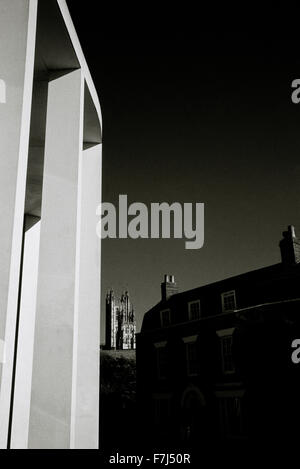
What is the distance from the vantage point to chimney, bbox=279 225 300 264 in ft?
72.3

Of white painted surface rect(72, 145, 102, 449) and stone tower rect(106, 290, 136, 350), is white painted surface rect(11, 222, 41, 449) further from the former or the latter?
stone tower rect(106, 290, 136, 350)

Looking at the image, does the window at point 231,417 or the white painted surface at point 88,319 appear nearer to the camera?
the white painted surface at point 88,319

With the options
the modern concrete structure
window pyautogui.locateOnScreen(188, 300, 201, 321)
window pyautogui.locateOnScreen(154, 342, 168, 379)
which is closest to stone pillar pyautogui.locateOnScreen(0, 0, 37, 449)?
the modern concrete structure

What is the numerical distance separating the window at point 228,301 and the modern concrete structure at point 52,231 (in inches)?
733

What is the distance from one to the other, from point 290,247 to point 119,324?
8567 centimetres

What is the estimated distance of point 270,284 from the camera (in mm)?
22078

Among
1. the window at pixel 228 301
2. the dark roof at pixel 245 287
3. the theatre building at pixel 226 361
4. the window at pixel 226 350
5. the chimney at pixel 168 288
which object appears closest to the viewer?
the theatre building at pixel 226 361

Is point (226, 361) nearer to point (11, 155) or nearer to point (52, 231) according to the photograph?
point (52, 231)

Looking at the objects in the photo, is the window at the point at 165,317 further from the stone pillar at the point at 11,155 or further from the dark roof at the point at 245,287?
the stone pillar at the point at 11,155

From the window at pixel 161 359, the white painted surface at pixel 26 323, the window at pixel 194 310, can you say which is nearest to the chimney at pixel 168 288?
the window at pixel 194 310

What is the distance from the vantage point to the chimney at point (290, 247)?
22047mm

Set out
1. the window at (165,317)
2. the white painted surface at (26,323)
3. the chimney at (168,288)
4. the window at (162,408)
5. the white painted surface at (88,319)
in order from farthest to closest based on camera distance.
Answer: the chimney at (168,288)
the window at (165,317)
the window at (162,408)
the white painted surface at (26,323)
the white painted surface at (88,319)

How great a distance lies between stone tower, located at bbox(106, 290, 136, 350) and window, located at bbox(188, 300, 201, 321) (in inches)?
3014

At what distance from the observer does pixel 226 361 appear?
69.7 ft
